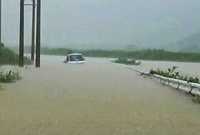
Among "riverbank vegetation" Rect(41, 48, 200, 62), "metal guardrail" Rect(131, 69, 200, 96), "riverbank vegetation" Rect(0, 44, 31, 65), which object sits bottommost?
"riverbank vegetation" Rect(41, 48, 200, 62)

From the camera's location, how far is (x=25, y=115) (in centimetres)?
1298

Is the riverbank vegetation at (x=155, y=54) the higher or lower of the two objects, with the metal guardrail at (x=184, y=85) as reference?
lower

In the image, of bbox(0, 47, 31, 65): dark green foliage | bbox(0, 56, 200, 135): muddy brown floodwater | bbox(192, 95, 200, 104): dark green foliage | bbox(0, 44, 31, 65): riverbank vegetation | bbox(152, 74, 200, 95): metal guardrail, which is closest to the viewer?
bbox(0, 56, 200, 135): muddy brown floodwater

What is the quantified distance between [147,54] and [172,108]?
106m

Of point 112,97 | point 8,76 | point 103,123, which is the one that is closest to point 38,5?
point 8,76

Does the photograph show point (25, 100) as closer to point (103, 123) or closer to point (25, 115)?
point (25, 115)

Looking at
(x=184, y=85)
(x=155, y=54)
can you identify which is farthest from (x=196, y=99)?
(x=155, y=54)

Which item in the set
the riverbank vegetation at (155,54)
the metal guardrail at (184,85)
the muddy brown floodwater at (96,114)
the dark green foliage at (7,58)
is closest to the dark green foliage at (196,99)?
the muddy brown floodwater at (96,114)

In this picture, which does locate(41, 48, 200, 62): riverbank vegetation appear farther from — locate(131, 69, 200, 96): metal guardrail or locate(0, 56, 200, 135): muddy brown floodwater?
locate(0, 56, 200, 135): muddy brown floodwater

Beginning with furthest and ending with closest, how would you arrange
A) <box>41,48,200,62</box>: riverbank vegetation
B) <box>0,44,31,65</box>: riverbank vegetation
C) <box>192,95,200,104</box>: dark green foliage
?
<box>41,48,200,62</box>: riverbank vegetation, <box>0,44,31,65</box>: riverbank vegetation, <box>192,95,200,104</box>: dark green foliage

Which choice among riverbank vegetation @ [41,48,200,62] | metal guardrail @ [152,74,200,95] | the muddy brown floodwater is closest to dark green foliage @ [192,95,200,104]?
the muddy brown floodwater

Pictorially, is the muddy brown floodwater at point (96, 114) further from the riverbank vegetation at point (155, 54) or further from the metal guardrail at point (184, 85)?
the riverbank vegetation at point (155, 54)

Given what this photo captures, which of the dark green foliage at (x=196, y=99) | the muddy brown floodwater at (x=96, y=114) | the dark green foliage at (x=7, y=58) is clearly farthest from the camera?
the dark green foliage at (x=7, y=58)

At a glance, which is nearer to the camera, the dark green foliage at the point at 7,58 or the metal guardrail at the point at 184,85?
the metal guardrail at the point at 184,85
